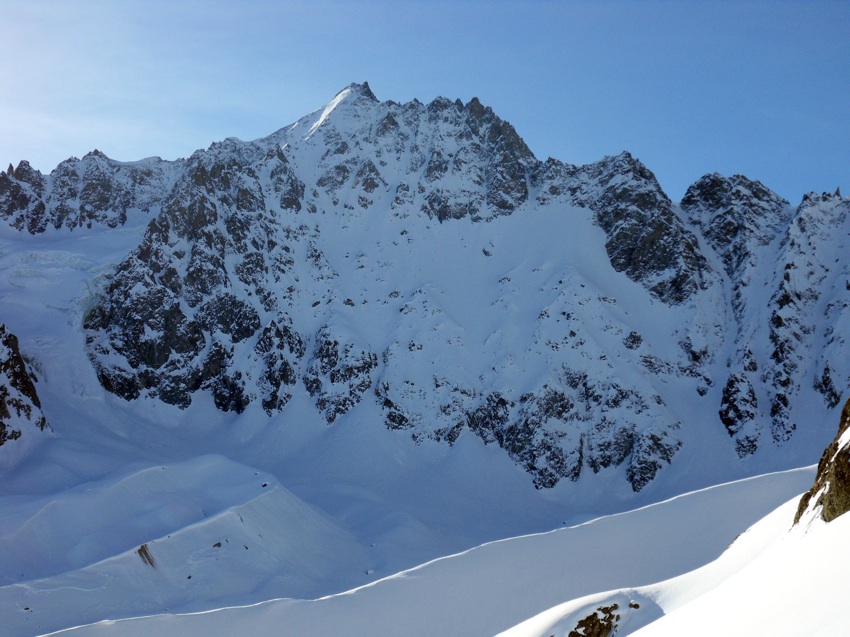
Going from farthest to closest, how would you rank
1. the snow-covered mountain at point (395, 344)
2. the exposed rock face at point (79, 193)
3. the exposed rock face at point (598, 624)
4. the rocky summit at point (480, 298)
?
the exposed rock face at point (79, 193), the rocky summit at point (480, 298), the snow-covered mountain at point (395, 344), the exposed rock face at point (598, 624)

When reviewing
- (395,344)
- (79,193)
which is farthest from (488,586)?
(79,193)

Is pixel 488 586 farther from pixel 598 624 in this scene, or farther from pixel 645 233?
pixel 645 233

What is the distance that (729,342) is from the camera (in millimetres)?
111812

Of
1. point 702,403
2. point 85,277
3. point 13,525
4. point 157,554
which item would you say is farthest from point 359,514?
point 85,277

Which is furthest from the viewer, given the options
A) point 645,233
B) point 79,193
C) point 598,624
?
point 79,193

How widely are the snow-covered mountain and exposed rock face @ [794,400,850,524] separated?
5333 centimetres

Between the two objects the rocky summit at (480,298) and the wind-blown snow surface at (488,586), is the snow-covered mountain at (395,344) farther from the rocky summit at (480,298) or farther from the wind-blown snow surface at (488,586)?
the wind-blown snow surface at (488,586)

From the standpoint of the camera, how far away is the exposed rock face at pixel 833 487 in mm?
16109

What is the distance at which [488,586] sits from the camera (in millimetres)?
43375

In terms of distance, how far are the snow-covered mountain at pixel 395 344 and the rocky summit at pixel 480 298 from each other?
0.40m

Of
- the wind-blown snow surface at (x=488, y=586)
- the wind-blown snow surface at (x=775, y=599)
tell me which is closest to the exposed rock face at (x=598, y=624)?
the wind-blown snow surface at (x=775, y=599)

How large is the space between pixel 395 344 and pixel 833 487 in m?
97.7

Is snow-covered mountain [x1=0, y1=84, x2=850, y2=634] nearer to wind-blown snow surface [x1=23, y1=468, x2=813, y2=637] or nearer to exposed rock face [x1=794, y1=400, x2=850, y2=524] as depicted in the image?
wind-blown snow surface [x1=23, y1=468, x2=813, y2=637]

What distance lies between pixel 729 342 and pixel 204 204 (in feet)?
→ 285
